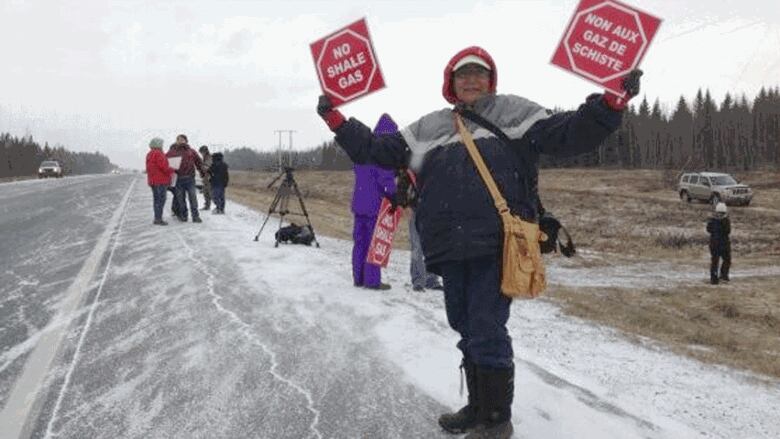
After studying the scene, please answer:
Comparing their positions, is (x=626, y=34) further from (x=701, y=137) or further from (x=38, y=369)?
(x=701, y=137)

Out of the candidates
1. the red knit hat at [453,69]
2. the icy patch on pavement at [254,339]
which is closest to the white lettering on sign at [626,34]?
the red knit hat at [453,69]

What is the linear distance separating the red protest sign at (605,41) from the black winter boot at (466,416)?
1.55m

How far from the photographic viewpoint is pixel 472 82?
134 inches

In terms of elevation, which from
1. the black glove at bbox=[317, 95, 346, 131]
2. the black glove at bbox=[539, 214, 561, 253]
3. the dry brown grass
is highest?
the black glove at bbox=[317, 95, 346, 131]

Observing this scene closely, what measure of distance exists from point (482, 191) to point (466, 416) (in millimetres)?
1177

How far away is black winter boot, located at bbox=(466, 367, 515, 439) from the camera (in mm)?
3328

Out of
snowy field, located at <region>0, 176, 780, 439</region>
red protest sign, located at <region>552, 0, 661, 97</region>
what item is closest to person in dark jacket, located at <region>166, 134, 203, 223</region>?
snowy field, located at <region>0, 176, 780, 439</region>

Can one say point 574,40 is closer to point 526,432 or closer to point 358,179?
point 526,432

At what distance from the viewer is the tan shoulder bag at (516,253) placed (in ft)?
10.4

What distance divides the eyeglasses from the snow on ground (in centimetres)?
183

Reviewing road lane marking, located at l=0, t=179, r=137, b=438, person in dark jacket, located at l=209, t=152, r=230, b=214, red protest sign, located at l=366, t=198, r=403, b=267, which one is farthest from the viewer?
person in dark jacket, located at l=209, t=152, r=230, b=214

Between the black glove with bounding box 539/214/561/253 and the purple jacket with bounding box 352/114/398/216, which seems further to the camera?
the purple jacket with bounding box 352/114/398/216

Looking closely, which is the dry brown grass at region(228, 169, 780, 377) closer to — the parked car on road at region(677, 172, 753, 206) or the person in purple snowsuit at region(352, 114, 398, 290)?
the parked car on road at region(677, 172, 753, 206)

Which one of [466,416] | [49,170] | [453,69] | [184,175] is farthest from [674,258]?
[49,170]
